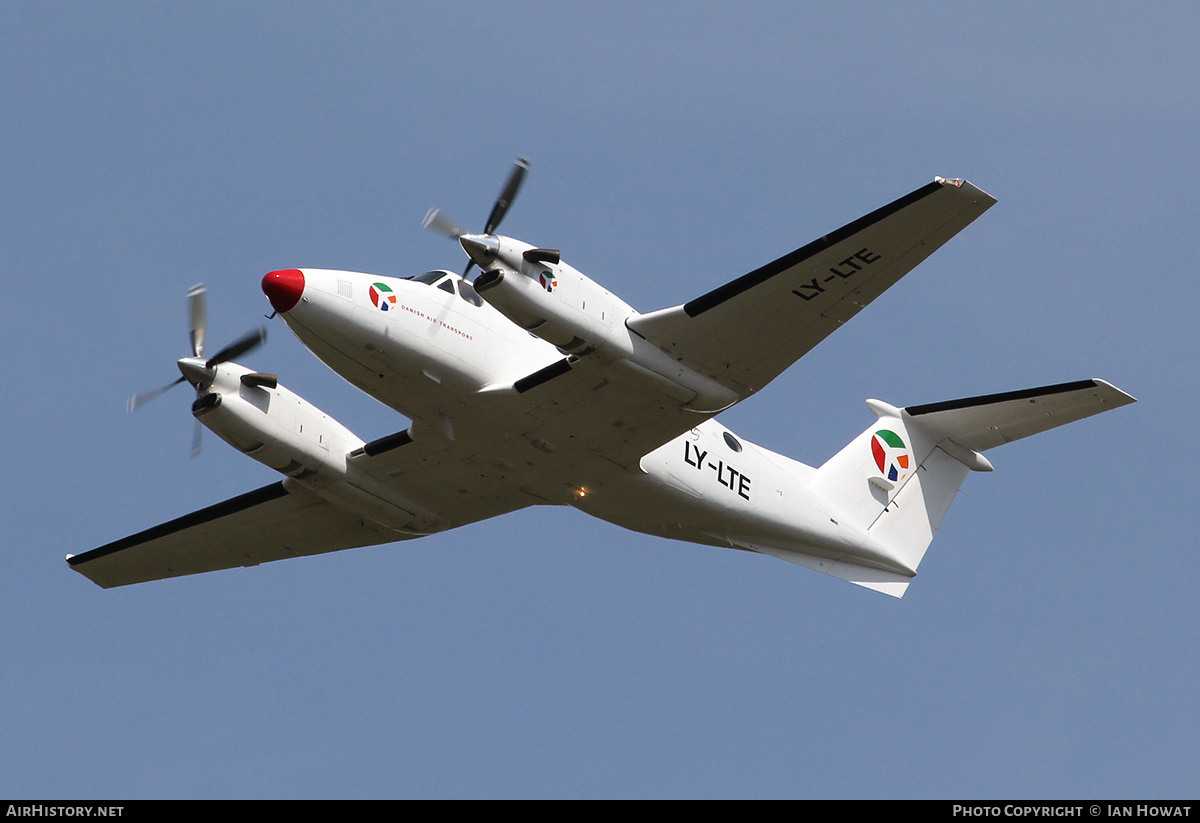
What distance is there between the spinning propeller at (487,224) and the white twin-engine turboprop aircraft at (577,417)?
28 mm

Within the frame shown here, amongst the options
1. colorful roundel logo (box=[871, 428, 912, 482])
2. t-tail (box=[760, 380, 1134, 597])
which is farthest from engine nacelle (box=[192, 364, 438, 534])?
colorful roundel logo (box=[871, 428, 912, 482])

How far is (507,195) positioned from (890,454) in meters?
8.82

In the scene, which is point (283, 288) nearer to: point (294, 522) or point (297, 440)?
point (297, 440)

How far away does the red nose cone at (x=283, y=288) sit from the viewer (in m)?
17.0

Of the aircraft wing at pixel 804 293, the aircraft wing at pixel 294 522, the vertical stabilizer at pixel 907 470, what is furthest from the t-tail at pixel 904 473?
the aircraft wing at pixel 294 522

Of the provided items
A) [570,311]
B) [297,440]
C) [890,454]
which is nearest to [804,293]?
[570,311]

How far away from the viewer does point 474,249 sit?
16.5 m

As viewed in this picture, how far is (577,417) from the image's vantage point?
18.1m

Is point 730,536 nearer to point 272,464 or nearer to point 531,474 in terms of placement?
point 531,474

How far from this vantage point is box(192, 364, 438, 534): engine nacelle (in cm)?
1909
